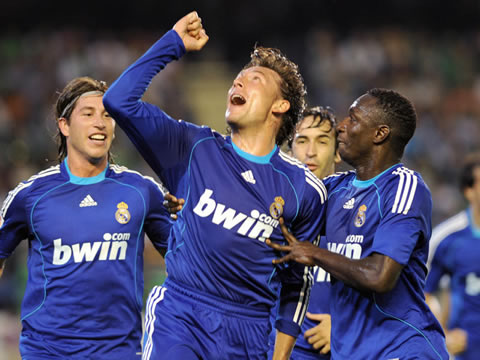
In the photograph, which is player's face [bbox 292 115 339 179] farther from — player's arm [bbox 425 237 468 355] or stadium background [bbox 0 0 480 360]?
stadium background [bbox 0 0 480 360]

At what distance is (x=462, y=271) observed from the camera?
700cm

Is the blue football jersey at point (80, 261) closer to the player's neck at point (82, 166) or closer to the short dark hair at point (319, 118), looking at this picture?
the player's neck at point (82, 166)

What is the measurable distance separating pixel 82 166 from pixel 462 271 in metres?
3.83

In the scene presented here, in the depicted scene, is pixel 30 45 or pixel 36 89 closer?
pixel 36 89

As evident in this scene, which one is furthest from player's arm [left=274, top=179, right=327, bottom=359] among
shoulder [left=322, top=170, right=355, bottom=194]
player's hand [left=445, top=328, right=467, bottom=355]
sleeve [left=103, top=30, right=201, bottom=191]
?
player's hand [left=445, top=328, right=467, bottom=355]

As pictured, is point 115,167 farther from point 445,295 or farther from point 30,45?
point 30,45

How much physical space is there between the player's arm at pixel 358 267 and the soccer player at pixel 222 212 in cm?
27

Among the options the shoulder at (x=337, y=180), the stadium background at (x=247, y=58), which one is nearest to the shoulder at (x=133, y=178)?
the shoulder at (x=337, y=180)

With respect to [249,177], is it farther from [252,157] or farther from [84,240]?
[84,240]

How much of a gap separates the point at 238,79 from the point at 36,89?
975 cm

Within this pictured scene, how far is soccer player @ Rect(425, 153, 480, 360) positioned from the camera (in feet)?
22.9

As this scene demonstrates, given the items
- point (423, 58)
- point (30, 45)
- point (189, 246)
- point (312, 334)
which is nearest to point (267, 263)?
point (189, 246)

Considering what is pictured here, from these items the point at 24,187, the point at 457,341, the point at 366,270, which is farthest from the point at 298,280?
the point at 457,341

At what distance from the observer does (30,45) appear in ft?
48.1
